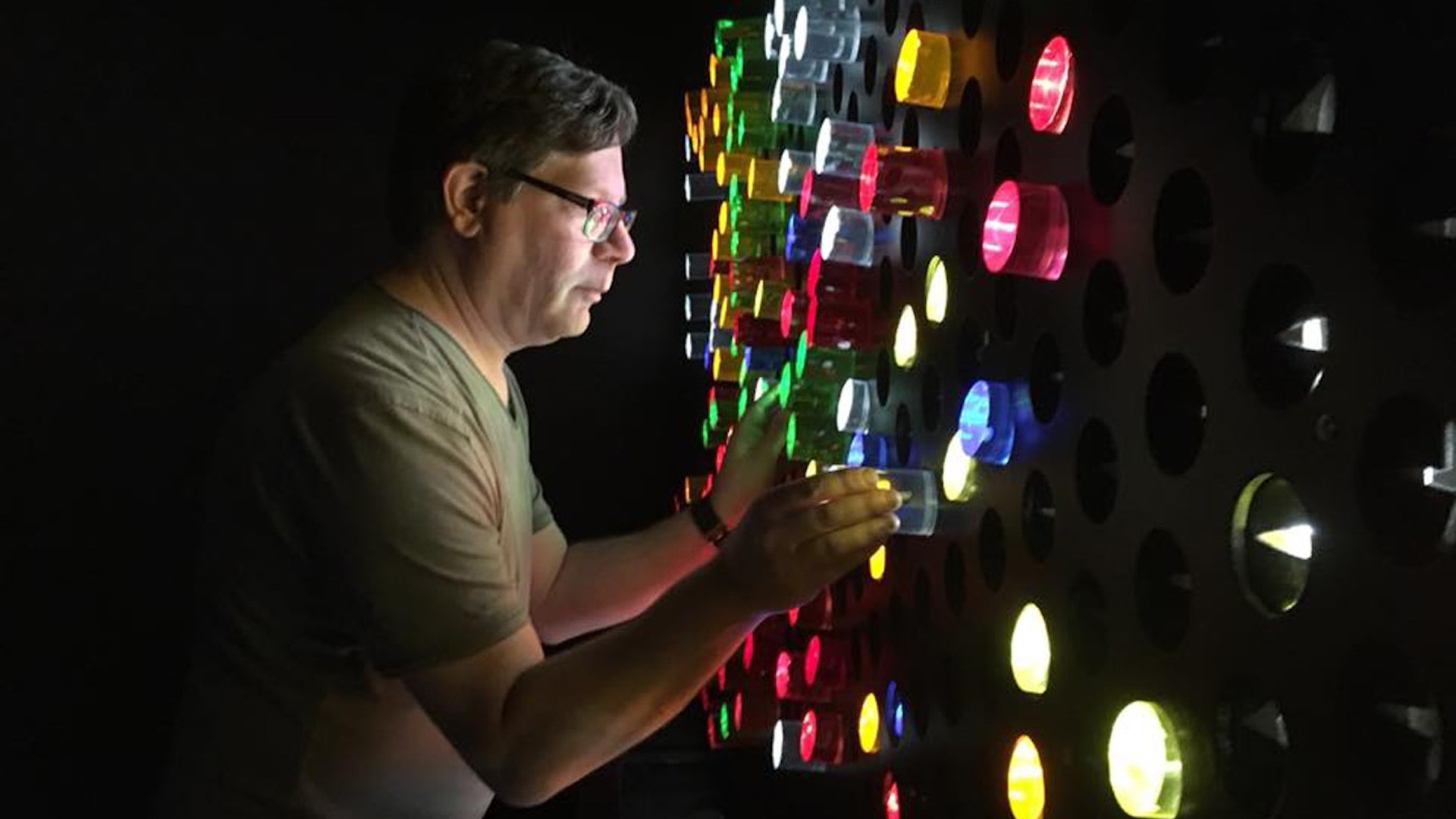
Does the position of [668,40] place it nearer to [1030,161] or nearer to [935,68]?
[935,68]

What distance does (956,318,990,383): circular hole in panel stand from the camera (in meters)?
0.97

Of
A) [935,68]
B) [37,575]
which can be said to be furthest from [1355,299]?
[37,575]

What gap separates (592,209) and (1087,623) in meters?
0.71

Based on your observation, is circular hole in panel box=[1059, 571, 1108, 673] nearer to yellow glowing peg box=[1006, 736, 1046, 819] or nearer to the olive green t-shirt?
yellow glowing peg box=[1006, 736, 1046, 819]

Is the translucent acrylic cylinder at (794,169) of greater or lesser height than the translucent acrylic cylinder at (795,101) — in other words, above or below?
below

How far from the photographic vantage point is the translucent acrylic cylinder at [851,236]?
47.5 inches

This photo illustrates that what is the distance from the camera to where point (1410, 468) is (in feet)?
1.66

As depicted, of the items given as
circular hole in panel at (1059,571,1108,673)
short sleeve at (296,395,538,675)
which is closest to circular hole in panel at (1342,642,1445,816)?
circular hole in panel at (1059,571,1108,673)

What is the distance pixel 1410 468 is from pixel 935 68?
609mm

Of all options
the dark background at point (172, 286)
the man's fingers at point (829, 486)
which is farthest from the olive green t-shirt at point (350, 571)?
the dark background at point (172, 286)

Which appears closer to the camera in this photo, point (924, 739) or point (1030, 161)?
point (1030, 161)

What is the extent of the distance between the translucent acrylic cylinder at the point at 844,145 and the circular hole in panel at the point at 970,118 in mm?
Result: 141

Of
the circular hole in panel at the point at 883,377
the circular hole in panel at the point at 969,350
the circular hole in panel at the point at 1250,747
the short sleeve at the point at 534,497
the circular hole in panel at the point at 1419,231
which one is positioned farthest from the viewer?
the short sleeve at the point at 534,497

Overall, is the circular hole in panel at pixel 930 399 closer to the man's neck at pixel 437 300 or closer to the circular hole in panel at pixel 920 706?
the circular hole in panel at pixel 920 706
